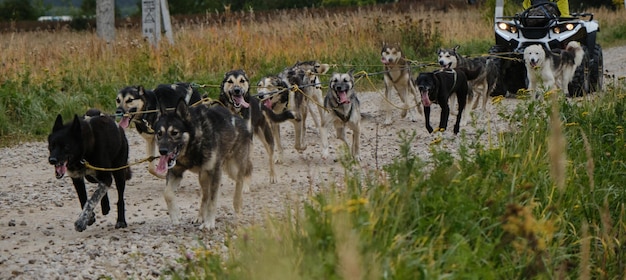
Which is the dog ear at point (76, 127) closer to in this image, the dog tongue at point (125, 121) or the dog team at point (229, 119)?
the dog team at point (229, 119)

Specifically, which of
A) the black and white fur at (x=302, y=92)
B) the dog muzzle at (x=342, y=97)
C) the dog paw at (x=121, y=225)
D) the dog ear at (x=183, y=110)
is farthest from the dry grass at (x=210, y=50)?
the dog ear at (x=183, y=110)

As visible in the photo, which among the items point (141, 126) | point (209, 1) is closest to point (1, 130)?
point (141, 126)

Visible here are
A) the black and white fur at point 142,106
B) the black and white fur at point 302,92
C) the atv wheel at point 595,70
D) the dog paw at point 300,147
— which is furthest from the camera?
the atv wheel at point 595,70

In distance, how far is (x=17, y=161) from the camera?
1005cm

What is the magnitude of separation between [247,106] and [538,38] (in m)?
6.34

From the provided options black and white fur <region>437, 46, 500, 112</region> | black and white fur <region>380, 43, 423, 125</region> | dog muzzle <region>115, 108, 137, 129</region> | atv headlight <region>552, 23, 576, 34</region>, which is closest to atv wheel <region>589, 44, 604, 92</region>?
atv headlight <region>552, 23, 576, 34</region>

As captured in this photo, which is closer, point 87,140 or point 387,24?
point 87,140

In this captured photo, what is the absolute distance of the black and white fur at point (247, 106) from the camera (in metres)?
8.66

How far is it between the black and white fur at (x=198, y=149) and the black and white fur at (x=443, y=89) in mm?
4380

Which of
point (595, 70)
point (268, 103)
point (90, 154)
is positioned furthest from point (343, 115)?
point (595, 70)

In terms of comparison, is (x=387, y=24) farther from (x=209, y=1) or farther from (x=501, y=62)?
(x=209, y=1)

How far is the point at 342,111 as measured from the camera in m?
9.65

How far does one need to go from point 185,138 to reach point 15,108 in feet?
20.8

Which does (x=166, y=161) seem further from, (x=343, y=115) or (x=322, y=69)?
(x=322, y=69)
